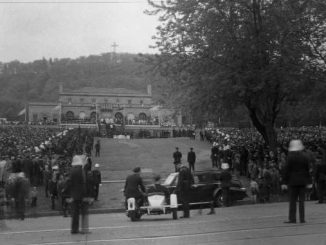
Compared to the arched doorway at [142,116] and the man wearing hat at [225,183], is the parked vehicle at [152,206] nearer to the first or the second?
the man wearing hat at [225,183]

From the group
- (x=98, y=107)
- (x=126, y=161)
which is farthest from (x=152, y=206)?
(x=98, y=107)

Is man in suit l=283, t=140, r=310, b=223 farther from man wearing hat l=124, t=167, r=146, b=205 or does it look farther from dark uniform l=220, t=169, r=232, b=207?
dark uniform l=220, t=169, r=232, b=207

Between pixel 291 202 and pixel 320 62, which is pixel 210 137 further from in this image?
pixel 291 202

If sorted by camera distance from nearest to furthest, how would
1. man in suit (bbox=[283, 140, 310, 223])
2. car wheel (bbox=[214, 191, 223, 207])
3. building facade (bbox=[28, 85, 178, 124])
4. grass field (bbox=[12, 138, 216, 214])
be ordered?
man in suit (bbox=[283, 140, 310, 223]) < car wheel (bbox=[214, 191, 223, 207]) < grass field (bbox=[12, 138, 216, 214]) < building facade (bbox=[28, 85, 178, 124])

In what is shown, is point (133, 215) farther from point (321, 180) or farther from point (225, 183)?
point (321, 180)

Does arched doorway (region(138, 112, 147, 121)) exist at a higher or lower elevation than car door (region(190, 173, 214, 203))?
higher

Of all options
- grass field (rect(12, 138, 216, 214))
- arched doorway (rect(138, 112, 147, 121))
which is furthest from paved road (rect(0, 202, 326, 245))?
arched doorway (rect(138, 112, 147, 121))

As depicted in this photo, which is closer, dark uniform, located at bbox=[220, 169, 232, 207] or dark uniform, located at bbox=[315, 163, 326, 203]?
dark uniform, located at bbox=[315, 163, 326, 203]
